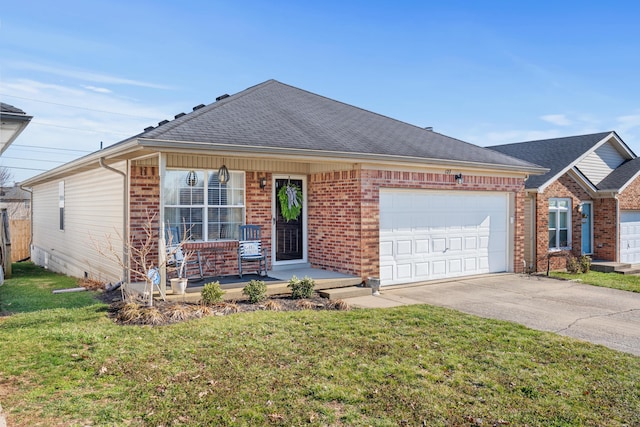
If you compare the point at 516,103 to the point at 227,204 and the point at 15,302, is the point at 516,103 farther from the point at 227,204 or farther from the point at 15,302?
the point at 15,302

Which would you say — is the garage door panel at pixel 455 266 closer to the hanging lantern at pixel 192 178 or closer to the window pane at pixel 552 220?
the window pane at pixel 552 220

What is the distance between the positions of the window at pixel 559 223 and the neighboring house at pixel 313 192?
270 centimetres

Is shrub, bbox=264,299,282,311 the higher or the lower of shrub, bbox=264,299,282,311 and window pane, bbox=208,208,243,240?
the lower

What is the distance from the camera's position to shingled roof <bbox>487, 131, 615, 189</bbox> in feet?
49.8

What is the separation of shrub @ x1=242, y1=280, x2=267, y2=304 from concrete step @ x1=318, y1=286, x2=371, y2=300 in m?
1.32

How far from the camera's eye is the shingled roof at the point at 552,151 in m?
15.2

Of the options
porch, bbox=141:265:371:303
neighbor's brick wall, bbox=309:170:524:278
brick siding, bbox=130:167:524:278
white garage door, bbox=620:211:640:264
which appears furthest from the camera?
white garage door, bbox=620:211:640:264

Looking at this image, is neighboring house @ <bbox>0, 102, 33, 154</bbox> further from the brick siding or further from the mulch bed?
the brick siding

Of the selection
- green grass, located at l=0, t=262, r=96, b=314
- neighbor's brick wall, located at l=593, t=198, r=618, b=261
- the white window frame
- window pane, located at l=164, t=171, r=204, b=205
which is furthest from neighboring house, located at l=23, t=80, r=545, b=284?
neighbor's brick wall, located at l=593, t=198, r=618, b=261

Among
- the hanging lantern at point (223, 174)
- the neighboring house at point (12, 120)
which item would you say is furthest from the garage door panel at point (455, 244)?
the neighboring house at point (12, 120)

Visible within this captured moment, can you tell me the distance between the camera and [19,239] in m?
22.1

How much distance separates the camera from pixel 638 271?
15297mm

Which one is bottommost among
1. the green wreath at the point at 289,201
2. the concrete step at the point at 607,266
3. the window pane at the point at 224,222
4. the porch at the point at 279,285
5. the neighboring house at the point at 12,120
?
the concrete step at the point at 607,266

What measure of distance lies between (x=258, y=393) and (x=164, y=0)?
9986mm
